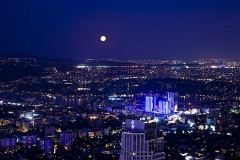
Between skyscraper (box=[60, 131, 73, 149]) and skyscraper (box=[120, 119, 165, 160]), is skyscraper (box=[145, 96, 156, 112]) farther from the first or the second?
skyscraper (box=[120, 119, 165, 160])

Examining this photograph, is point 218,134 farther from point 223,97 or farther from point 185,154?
point 223,97

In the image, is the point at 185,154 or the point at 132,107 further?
the point at 132,107

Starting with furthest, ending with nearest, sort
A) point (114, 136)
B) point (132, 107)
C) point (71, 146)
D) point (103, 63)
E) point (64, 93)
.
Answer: point (103, 63), point (64, 93), point (132, 107), point (114, 136), point (71, 146)

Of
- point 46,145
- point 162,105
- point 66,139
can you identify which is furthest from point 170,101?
point 46,145

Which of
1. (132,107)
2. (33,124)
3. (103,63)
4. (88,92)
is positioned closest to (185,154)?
(33,124)

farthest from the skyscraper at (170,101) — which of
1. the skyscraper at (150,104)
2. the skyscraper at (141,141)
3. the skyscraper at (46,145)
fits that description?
the skyscraper at (141,141)

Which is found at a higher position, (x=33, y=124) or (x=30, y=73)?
(x=30, y=73)

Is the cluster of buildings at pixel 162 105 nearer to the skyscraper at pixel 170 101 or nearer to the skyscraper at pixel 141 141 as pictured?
the skyscraper at pixel 170 101

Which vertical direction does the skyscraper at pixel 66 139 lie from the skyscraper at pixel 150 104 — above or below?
below

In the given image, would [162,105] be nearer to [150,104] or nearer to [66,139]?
[150,104]
